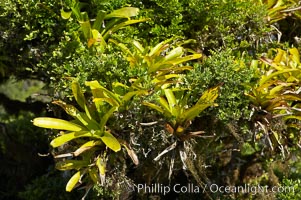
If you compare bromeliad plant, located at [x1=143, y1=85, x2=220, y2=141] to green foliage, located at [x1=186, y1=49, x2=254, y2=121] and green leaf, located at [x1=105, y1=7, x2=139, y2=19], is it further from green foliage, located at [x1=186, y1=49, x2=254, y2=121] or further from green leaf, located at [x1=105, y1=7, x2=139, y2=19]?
green leaf, located at [x1=105, y1=7, x2=139, y2=19]

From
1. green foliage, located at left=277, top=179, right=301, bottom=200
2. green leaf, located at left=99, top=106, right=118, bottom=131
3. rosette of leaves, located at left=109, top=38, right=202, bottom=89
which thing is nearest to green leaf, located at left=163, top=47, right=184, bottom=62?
rosette of leaves, located at left=109, top=38, right=202, bottom=89

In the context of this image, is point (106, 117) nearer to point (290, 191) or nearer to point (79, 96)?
point (79, 96)

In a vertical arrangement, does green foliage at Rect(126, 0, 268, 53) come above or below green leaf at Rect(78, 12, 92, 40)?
below

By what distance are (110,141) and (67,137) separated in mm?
272

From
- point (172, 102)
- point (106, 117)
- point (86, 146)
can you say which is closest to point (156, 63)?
point (172, 102)

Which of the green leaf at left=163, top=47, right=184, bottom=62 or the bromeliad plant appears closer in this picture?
the bromeliad plant

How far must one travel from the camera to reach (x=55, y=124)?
3.38 metres

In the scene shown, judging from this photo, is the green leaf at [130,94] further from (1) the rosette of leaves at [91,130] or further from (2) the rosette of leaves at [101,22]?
(2) the rosette of leaves at [101,22]

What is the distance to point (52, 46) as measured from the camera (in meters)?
3.83

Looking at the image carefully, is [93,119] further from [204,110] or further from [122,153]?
[204,110]

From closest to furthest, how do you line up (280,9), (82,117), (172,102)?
(82,117) < (172,102) < (280,9)

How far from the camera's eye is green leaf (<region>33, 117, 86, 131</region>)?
3344mm

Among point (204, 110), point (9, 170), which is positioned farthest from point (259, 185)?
point (9, 170)

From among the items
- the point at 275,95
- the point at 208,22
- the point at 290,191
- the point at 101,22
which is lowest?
the point at 290,191
